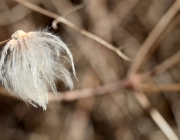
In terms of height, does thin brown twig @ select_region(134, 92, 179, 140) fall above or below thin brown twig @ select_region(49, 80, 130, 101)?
above

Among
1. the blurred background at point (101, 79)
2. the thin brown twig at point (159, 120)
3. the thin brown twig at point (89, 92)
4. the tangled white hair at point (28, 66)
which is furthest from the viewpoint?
the blurred background at point (101, 79)

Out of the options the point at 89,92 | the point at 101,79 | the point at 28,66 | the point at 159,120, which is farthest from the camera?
the point at 101,79

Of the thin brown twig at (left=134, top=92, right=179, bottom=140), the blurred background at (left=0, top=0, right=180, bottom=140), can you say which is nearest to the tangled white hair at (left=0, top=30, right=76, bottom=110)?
the thin brown twig at (left=134, top=92, right=179, bottom=140)

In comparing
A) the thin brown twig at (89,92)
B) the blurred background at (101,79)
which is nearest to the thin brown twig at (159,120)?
the thin brown twig at (89,92)

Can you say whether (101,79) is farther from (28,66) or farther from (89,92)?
(28,66)

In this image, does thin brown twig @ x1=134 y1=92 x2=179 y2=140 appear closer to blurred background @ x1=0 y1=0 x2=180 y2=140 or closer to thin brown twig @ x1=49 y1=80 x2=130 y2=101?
thin brown twig @ x1=49 y1=80 x2=130 y2=101

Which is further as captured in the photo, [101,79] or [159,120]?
[101,79]

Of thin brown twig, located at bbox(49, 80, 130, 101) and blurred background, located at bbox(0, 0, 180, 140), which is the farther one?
blurred background, located at bbox(0, 0, 180, 140)

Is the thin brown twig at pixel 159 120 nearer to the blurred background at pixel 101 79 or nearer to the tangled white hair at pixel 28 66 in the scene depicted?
the blurred background at pixel 101 79

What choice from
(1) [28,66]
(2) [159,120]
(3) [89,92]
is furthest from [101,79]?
(1) [28,66]
